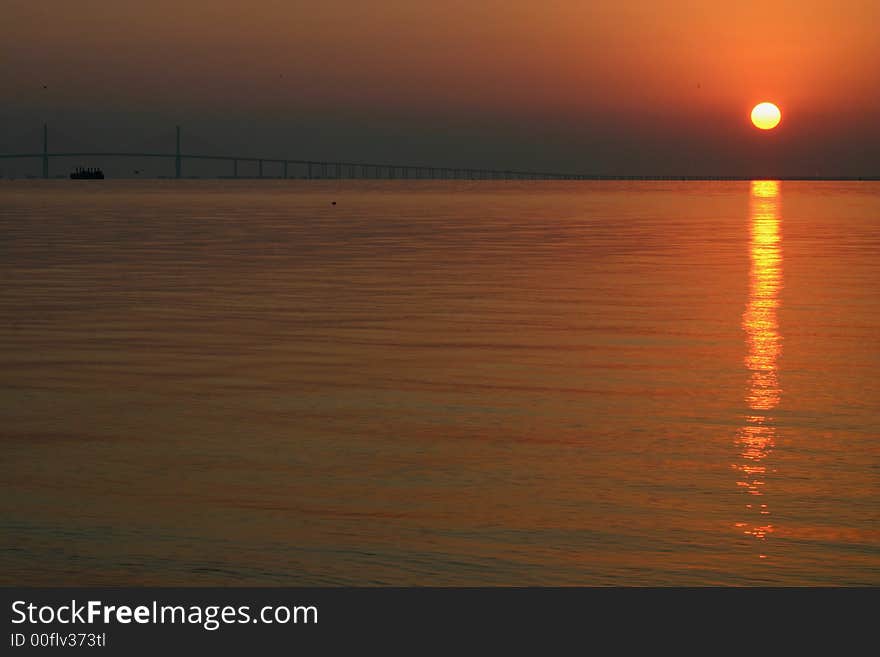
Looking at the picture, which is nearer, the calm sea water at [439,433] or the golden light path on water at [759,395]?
the calm sea water at [439,433]

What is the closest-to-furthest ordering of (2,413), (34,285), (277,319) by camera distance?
(2,413)
(277,319)
(34,285)

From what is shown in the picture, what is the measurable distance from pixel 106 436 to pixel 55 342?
7310 millimetres

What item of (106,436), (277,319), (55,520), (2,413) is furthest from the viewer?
(277,319)

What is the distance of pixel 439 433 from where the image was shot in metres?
14.5

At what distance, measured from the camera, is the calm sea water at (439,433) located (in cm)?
1038

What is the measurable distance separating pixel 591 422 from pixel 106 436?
456 centimetres

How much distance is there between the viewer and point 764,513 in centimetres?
1137

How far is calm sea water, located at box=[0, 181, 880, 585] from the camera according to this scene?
1038 centimetres

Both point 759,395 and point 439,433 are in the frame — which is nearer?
point 439,433

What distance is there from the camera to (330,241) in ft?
171

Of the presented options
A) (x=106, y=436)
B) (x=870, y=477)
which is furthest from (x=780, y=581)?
(x=106, y=436)

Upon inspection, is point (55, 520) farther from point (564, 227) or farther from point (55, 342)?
point (564, 227)

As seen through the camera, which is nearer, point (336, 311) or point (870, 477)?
point (870, 477)

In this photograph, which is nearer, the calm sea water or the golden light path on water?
the calm sea water
